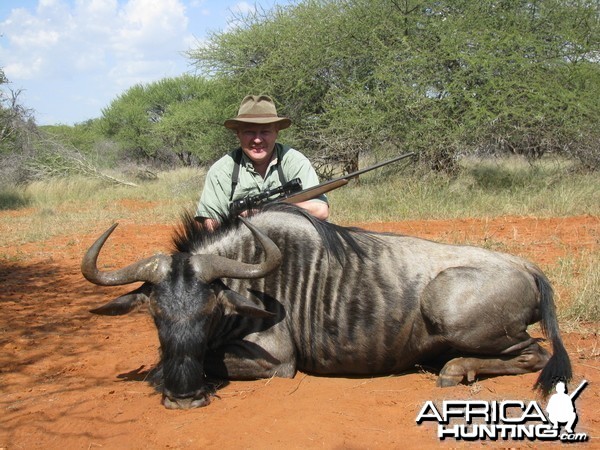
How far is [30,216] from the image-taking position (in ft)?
44.5

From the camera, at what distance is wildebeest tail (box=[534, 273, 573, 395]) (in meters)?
3.30

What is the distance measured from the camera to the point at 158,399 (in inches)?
134

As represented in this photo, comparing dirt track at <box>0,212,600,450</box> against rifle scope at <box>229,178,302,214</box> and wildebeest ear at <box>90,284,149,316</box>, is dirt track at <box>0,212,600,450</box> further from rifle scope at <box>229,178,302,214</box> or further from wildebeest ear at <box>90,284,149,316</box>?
rifle scope at <box>229,178,302,214</box>

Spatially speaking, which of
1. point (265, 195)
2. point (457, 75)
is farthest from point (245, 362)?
point (457, 75)

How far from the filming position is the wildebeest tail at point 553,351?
10.8 feet

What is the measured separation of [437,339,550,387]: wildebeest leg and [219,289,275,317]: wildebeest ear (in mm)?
1167

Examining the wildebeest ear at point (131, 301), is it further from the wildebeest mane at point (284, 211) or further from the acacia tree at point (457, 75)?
the acacia tree at point (457, 75)

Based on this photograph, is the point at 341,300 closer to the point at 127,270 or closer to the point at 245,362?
the point at 245,362

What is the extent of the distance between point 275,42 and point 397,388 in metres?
13.2

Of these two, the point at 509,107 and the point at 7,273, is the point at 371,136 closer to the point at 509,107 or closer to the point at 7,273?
the point at 509,107

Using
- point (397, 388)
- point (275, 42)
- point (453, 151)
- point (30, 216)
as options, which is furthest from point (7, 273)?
point (275, 42)

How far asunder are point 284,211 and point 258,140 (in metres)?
1.03

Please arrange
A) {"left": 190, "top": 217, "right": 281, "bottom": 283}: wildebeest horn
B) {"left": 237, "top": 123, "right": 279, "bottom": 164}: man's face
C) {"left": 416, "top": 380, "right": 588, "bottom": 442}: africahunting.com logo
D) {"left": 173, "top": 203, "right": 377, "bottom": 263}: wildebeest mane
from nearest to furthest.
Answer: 1. {"left": 416, "top": 380, "right": 588, "bottom": 442}: africahunting.com logo
2. {"left": 190, "top": 217, "right": 281, "bottom": 283}: wildebeest horn
3. {"left": 173, "top": 203, "right": 377, "bottom": 263}: wildebeest mane
4. {"left": 237, "top": 123, "right": 279, "bottom": 164}: man's face

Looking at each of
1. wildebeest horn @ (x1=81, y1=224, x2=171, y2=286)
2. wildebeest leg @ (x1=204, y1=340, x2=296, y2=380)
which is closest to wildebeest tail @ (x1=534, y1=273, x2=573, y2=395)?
wildebeest leg @ (x1=204, y1=340, x2=296, y2=380)
